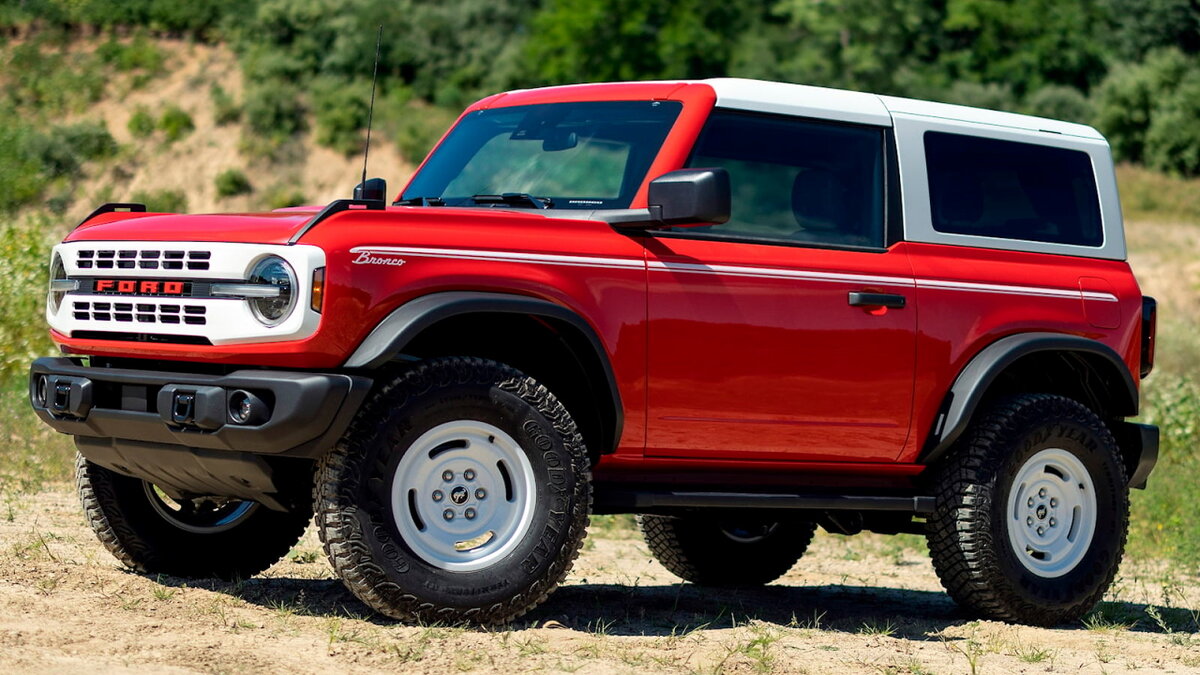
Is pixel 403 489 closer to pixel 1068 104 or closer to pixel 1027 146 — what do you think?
pixel 1027 146

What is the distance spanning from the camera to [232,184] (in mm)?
43344

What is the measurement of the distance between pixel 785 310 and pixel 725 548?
2.38 metres

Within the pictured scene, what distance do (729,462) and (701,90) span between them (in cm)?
147

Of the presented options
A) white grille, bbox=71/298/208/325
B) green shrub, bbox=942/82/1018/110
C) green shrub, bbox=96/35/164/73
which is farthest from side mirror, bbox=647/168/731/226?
green shrub, bbox=96/35/164/73

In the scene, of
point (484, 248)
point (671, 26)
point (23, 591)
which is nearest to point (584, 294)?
point (484, 248)

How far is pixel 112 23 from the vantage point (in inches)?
2026

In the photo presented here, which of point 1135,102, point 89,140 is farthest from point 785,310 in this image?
point 1135,102

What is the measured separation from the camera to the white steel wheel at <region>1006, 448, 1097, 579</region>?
7266 mm

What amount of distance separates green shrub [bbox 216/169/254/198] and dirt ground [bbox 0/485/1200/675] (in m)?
35.3

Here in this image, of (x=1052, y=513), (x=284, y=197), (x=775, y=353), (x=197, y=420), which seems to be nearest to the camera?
(x=197, y=420)

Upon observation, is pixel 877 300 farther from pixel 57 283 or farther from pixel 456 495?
pixel 57 283

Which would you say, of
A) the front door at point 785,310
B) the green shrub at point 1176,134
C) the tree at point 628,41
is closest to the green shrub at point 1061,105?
the green shrub at point 1176,134

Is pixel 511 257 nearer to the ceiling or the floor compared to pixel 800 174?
nearer to the floor

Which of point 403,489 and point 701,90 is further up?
point 701,90
